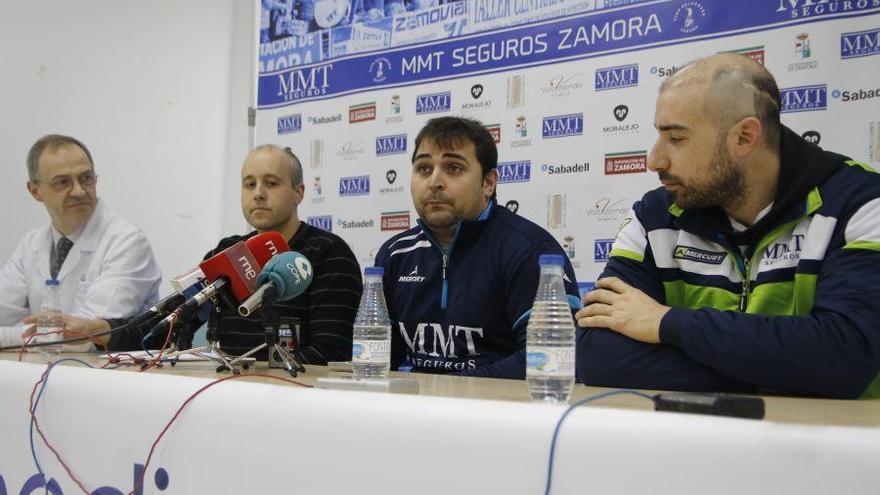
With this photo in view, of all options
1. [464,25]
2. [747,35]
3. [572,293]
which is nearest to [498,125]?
[464,25]

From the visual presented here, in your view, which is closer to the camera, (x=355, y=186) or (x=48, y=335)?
(x=48, y=335)

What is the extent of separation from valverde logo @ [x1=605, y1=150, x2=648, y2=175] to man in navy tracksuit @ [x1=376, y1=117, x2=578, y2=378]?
0.78 metres

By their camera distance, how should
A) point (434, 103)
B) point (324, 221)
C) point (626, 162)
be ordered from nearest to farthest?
point (626, 162)
point (434, 103)
point (324, 221)

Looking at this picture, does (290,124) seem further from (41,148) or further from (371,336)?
(371,336)

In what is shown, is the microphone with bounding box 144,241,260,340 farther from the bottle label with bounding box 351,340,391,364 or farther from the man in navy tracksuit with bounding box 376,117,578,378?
the man in navy tracksuit with bounding box 376,117,578,378

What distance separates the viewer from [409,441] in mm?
1021

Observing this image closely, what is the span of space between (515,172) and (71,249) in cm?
182

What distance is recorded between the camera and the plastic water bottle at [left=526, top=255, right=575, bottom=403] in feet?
3.59

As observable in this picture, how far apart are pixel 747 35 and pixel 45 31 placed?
348 centimetres

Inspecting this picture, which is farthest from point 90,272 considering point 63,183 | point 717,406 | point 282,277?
point 717,406

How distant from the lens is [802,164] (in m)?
1.70

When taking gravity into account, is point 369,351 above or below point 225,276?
below

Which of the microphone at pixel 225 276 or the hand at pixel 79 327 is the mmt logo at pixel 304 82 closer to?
the hand at pixel 79 327

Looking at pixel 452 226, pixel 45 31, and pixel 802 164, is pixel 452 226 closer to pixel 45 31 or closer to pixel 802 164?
pixel 802 164
